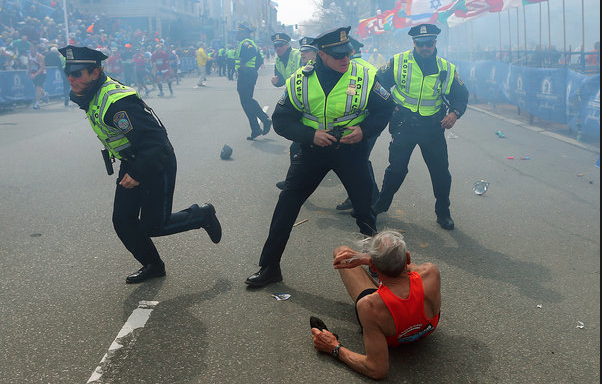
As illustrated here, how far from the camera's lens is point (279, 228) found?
4473 millimetres

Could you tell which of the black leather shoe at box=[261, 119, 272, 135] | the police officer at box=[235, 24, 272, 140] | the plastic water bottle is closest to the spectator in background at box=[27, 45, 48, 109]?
the police officer at box=[235, 24, 272, 140]

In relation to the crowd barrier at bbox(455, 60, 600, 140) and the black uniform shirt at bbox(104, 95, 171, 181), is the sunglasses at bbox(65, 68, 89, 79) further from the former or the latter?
the crowd barrier at bbox(455, 60, 600, 140)

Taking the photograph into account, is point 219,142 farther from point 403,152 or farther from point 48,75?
point 48,75

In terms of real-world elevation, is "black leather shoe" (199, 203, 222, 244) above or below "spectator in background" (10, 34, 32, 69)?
below

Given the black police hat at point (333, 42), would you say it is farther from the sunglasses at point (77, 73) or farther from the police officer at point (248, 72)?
the police officer at point (248, 72)

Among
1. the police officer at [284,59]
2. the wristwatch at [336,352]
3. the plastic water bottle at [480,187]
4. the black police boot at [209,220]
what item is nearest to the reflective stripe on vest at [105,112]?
the black police boot at [209,220]

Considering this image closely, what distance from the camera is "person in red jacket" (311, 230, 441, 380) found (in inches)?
124

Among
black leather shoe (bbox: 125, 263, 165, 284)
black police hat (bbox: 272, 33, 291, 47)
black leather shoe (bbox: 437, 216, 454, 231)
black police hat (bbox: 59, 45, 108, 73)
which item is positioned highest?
black police hat (bbox: 272, 33, 291, 47)

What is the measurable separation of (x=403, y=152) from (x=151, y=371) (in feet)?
11.9

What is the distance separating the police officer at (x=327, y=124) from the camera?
4.18 m

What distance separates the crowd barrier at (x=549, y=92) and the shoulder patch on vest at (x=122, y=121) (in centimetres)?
859

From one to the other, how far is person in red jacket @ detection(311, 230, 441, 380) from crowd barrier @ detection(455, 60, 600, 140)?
26.8ft

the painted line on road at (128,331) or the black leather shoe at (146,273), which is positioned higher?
the black leather shoe at (146,273)

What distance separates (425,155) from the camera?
241 inches
